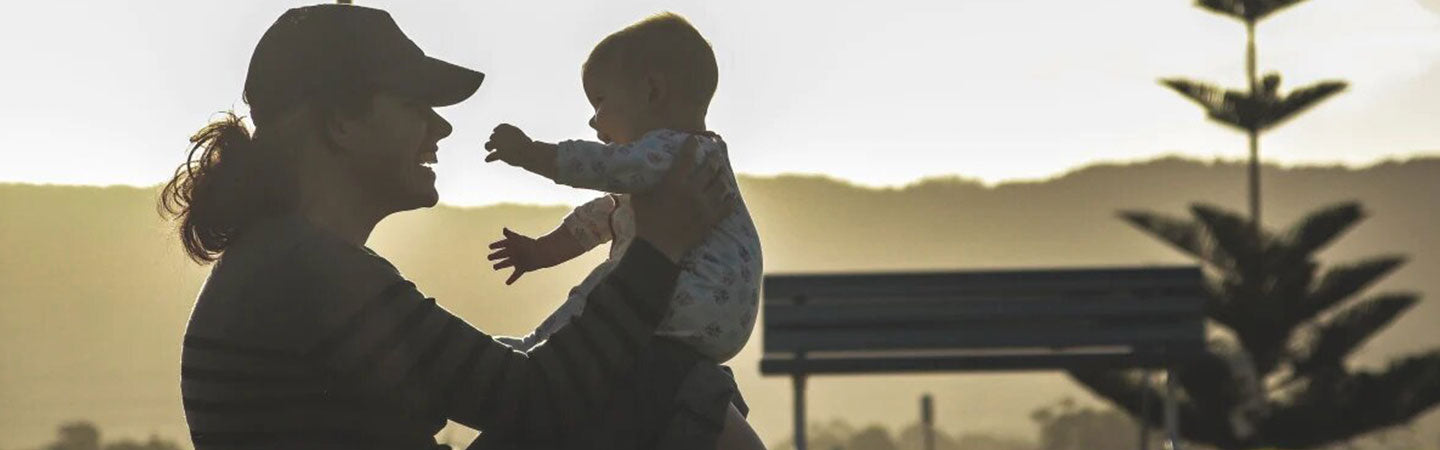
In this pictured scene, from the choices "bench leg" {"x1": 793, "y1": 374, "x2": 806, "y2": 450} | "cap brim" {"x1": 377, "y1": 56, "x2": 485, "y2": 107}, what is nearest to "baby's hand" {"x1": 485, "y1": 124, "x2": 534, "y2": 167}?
"cap brim" {"x1": 377, "y1": 56, "x2": 485, "y2": 107}

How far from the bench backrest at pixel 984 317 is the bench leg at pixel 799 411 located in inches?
5.6

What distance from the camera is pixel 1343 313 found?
91.0ft

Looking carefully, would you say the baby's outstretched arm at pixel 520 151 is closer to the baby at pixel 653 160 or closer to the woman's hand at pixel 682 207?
the baby at pixel 653 160

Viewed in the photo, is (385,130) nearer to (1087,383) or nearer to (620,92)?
(620,92)

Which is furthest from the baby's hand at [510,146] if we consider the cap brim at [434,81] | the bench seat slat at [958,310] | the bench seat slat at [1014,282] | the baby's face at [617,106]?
the bench seat slat at [1014,282]

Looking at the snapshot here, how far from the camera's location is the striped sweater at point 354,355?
3256 mm

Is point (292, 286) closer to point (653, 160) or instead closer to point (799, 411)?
point (653, 160)

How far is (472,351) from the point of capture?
130 inches

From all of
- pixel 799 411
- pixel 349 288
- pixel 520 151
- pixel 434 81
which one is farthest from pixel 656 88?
pixel 799 411

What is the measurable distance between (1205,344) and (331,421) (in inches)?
488

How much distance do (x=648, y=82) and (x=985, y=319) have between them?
11.8 meters

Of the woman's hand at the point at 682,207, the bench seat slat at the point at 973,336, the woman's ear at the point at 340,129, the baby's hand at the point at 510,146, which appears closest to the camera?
the woman's ear at the point at 340,129

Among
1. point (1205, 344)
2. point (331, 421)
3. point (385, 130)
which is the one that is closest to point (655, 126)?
point (385, 130)

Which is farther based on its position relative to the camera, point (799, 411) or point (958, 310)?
point (958, 310)
